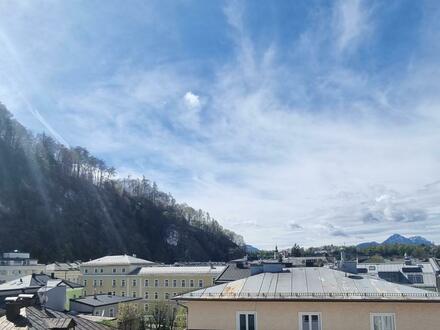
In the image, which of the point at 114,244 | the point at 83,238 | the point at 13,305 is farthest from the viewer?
the point at 114,244

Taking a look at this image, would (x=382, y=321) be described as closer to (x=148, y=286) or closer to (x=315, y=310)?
(x=315, y=310)

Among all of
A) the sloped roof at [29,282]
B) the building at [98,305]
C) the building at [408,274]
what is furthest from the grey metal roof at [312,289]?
the building at [98,305]

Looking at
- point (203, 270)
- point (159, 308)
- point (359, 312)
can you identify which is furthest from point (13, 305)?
point (203, 270)

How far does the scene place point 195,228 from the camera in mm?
188875

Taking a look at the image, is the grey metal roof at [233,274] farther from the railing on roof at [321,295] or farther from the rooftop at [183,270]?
the railing on roof at [321,295]

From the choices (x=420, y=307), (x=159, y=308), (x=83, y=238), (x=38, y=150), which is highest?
(x=38, y=150)

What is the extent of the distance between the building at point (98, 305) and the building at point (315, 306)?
3306cm

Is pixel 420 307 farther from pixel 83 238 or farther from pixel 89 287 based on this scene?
pixel 83 238

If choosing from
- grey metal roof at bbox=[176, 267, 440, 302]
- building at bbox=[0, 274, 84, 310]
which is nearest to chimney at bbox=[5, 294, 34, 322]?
grey metal roof at bbox=[176, 267, 440, 302]

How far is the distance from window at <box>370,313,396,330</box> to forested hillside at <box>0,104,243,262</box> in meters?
109

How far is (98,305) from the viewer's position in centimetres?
4988

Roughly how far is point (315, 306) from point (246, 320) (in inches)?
106

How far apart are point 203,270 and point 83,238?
68900mm

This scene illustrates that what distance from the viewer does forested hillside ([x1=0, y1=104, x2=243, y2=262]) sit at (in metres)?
124
